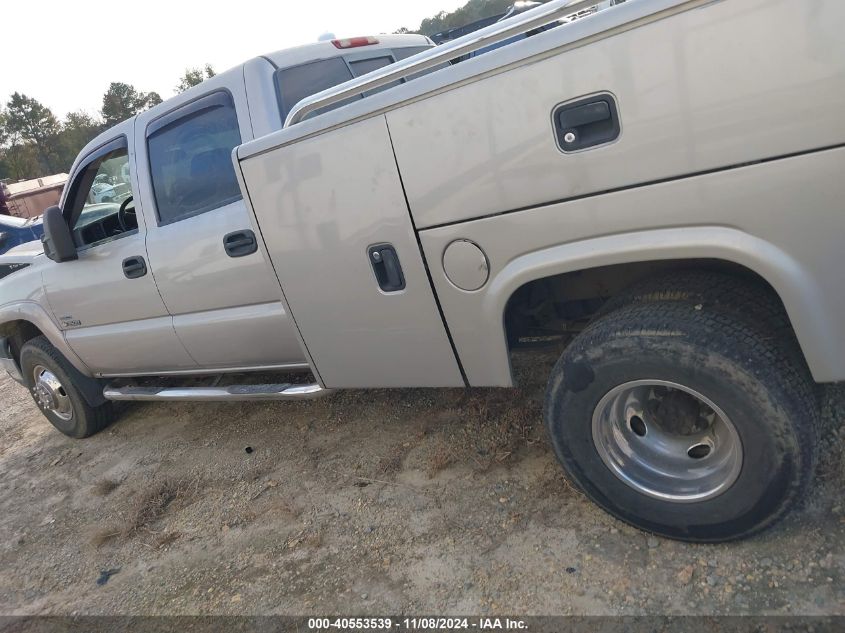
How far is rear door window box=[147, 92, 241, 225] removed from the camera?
3371 millimetres

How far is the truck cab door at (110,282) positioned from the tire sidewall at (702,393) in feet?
8.40

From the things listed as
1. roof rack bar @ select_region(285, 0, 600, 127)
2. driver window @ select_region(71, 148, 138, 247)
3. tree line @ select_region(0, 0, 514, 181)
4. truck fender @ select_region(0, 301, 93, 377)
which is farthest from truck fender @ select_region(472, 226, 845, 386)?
tree line @ select_region(0, 0, 514, 181)

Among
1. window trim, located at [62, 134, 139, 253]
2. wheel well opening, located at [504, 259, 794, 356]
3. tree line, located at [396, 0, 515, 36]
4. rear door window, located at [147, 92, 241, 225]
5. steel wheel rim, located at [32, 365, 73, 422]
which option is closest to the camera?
wheel well opening, located at [504, 259, 794, 356]

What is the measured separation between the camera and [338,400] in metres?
4.21

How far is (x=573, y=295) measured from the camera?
2605 mm

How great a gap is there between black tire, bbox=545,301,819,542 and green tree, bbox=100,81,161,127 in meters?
61.8

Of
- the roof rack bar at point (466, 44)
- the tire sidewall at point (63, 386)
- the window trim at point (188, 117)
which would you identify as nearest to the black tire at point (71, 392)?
the tire sidewall at point (63, 386)

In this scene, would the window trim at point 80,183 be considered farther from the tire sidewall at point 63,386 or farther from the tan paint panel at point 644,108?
the tan paint panel at point 644,108

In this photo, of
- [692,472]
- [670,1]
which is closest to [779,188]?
[670,1]

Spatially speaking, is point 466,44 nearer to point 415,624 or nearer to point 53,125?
point 415,624

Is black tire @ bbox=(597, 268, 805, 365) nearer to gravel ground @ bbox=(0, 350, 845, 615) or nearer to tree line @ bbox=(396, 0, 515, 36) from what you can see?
gravel ground @ bbox=(0, 350, 845, 615)

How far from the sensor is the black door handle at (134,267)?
377 cm

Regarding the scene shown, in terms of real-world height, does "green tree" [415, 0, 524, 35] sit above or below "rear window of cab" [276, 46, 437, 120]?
above

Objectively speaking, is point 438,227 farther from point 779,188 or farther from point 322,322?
point 779,188
